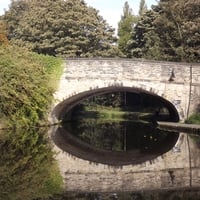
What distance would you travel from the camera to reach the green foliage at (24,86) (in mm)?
23359

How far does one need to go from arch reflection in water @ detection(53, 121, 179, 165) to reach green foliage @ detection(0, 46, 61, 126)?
62.2 inches

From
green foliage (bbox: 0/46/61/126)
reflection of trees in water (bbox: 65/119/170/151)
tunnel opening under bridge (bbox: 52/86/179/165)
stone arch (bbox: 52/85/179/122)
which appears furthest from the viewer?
stone arch (bbox: 52/85/179/122)

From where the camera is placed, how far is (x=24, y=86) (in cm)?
2377

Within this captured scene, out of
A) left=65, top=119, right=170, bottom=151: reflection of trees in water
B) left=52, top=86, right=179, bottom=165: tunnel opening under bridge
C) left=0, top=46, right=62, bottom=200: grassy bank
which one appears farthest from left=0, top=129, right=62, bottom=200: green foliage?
left=65, top=119, right=170, bottom=151: reflection of trees in water

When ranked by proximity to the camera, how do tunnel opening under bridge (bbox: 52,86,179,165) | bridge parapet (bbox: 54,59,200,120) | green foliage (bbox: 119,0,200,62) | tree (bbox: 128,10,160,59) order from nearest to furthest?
tunnel opening under bridge (bbox: 52,86,179,165)
bridge parapet (bbox: 54,59,200,120)
green foliage (bbox: 119,0,200,62)
tree (bbox: 128,10,160,59)

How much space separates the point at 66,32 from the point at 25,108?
17.4 metres

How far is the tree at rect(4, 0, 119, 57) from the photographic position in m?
39.7

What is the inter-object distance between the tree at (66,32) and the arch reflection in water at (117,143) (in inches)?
491

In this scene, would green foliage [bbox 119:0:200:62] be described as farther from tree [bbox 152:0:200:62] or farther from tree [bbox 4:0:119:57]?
tree [bbox 4:0:119:57]

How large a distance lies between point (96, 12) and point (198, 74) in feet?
68.5

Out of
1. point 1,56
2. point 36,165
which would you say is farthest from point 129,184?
point 1,56

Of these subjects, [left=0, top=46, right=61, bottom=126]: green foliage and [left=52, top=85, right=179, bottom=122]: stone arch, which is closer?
[left=0, top=46, right=61, bottom=126]: green foliage

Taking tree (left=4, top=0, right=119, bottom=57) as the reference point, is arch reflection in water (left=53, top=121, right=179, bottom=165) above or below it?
below

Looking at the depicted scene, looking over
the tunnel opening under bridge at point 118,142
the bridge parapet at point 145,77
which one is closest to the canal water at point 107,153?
the tunnel opening under bridge at point 118,142
